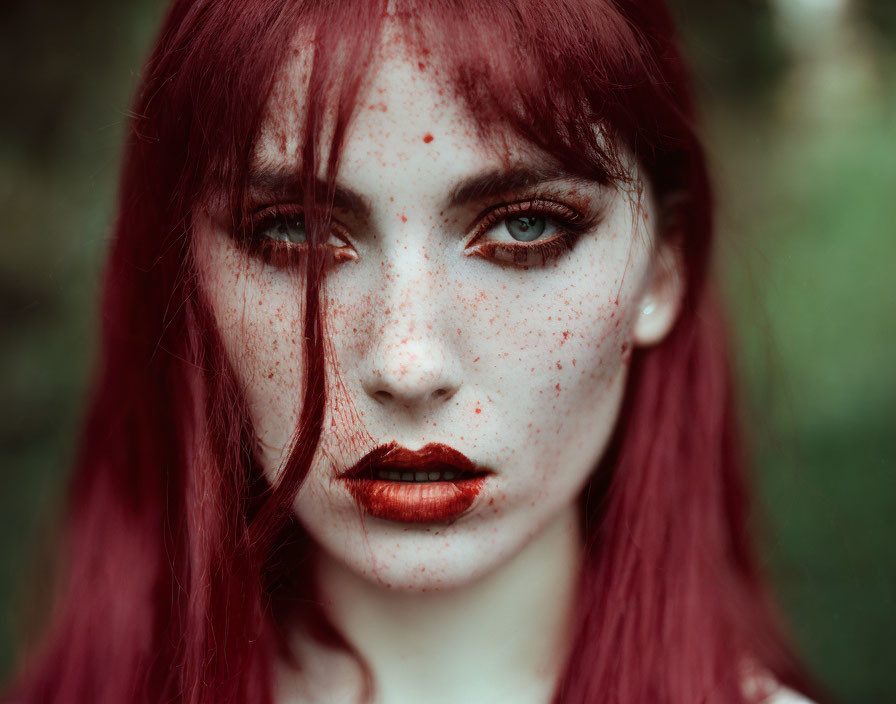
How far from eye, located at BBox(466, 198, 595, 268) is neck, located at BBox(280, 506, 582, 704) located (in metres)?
0.31

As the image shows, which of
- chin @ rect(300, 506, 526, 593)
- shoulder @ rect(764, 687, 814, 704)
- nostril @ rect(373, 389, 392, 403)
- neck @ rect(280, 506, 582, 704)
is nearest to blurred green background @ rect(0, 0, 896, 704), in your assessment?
shoulder @ rect(764, 687, 814, 704)

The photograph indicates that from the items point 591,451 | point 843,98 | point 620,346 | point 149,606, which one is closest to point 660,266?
point 620,346

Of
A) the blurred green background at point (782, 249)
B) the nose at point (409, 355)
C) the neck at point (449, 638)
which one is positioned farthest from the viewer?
the blurred green background at point (782, 249)

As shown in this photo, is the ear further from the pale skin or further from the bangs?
the bangs

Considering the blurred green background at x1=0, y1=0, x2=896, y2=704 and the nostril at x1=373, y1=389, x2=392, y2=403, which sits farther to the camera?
the blurred green background at x1=0, y1=0, x2=896, y2=704

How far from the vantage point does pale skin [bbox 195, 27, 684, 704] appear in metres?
0.89

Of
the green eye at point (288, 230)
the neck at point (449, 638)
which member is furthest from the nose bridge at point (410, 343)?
the neck at point (449, 638)

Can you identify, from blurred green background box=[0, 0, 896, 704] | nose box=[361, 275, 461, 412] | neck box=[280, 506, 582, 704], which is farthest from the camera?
blurred green background box=[0, 0, 896, 704]

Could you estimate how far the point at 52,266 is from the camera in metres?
1.79

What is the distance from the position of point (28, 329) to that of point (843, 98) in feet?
5.18

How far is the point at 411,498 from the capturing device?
0.93 meters

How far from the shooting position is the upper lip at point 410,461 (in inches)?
35.9

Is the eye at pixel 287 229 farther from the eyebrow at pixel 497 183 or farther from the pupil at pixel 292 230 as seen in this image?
the eyebrow at pixel 497 183

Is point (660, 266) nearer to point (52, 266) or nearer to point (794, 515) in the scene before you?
point (794, 515)
